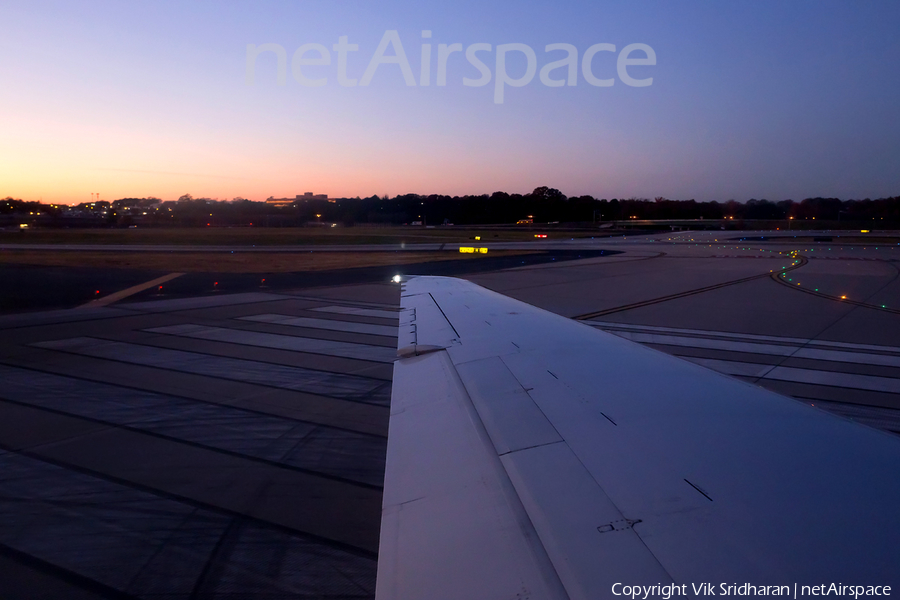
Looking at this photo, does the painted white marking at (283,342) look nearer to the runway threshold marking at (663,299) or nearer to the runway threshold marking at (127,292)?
the runway threshold marking at (127,292)

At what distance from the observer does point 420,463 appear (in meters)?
2.59

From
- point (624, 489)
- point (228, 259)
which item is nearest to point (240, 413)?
point (624, 489)

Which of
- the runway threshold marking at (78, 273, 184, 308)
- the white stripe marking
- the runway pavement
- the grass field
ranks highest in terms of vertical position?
the grass field

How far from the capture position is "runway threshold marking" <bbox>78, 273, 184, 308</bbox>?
15.0 metres

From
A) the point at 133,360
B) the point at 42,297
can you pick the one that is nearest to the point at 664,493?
the point at 133,360

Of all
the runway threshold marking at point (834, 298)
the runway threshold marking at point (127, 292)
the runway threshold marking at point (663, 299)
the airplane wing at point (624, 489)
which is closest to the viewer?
the airplane wing at point (624, 489)

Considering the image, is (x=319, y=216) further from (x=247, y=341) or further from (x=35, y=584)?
(x=35, y=584)

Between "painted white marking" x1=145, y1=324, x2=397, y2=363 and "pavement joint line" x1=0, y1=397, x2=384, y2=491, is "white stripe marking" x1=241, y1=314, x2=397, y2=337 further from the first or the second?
"pavement joint line" x1=0, y1=397, x2=384, y2=491

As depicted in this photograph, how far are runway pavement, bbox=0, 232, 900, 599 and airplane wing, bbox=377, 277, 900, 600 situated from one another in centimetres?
161

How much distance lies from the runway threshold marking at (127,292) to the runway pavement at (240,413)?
2.23ft

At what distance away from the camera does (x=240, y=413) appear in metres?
6.59

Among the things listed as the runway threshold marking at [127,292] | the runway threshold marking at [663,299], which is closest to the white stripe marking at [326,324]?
the runway threshold marking at [663,299]

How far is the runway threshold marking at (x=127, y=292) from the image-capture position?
1496 cm

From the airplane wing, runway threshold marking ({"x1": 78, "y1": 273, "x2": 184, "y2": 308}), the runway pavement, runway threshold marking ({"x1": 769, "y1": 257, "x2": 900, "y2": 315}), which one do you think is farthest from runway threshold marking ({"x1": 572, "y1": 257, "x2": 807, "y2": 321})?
runway threshold marking ({"x1": 78, "y1": 273, "x2": 184, "y2": 308})
